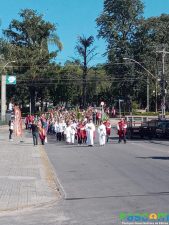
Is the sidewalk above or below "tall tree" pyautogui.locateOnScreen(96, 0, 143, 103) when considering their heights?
below

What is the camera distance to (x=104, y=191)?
13.5 m

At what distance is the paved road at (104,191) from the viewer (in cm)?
1022

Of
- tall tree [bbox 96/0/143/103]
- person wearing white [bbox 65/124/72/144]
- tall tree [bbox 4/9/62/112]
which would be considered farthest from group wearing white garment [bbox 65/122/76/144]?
tall tree [bbox 4/9/62/112]

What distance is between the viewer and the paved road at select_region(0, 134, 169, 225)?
10219 millimetres

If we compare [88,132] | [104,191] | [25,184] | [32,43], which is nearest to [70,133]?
[88,132]

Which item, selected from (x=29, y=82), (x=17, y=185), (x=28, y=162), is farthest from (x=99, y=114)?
(x=17, y=185)

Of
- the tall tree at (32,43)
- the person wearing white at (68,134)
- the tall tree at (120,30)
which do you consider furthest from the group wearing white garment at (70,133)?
the tall tree at (32,43)

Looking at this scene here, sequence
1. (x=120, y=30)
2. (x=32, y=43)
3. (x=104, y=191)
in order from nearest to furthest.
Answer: (x=104, y=191) < (x=120, y=30) < (x=32, y=43)

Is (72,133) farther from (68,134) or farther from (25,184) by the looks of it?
(25,184)

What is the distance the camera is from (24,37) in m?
90.6

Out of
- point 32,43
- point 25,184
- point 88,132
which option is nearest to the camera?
point 25,184

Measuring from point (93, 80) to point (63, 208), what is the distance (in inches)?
3726

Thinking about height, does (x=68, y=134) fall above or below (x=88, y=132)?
below

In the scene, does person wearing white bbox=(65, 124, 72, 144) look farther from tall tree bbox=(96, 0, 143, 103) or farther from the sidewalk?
tall tree bbox=(96, 0, 143, 103)
